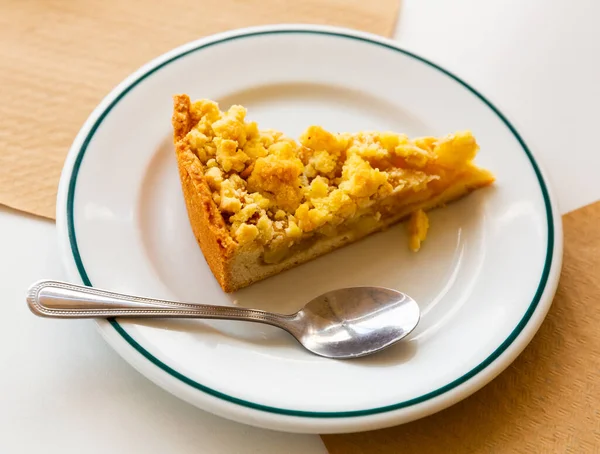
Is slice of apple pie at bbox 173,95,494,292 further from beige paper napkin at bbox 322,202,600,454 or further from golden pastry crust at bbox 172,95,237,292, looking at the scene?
beige paper napkin at bbox 322,202,600,454

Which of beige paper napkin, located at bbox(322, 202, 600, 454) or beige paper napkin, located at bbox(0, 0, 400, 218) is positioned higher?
beige paper napkin, located at bbox(0, 0, 400, 218)

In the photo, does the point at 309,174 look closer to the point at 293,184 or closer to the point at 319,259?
the point at 293,184

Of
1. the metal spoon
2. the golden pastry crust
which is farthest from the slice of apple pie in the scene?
the metal spoon

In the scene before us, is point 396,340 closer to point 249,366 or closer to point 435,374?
point 435,374

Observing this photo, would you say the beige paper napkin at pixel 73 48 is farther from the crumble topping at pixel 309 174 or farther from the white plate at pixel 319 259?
the crumble topping at pixel 309 174

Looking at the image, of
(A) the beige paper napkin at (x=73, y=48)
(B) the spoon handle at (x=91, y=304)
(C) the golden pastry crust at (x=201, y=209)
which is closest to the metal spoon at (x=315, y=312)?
(B) the spoon handle at (x=91, y=304)

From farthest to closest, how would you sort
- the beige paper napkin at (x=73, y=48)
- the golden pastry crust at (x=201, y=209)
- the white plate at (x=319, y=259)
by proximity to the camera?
the beige paper napkin at (x=73, y=48) < the golden pastry crust at (x=201, y=209) < the white plate at (x=319, y=259)
